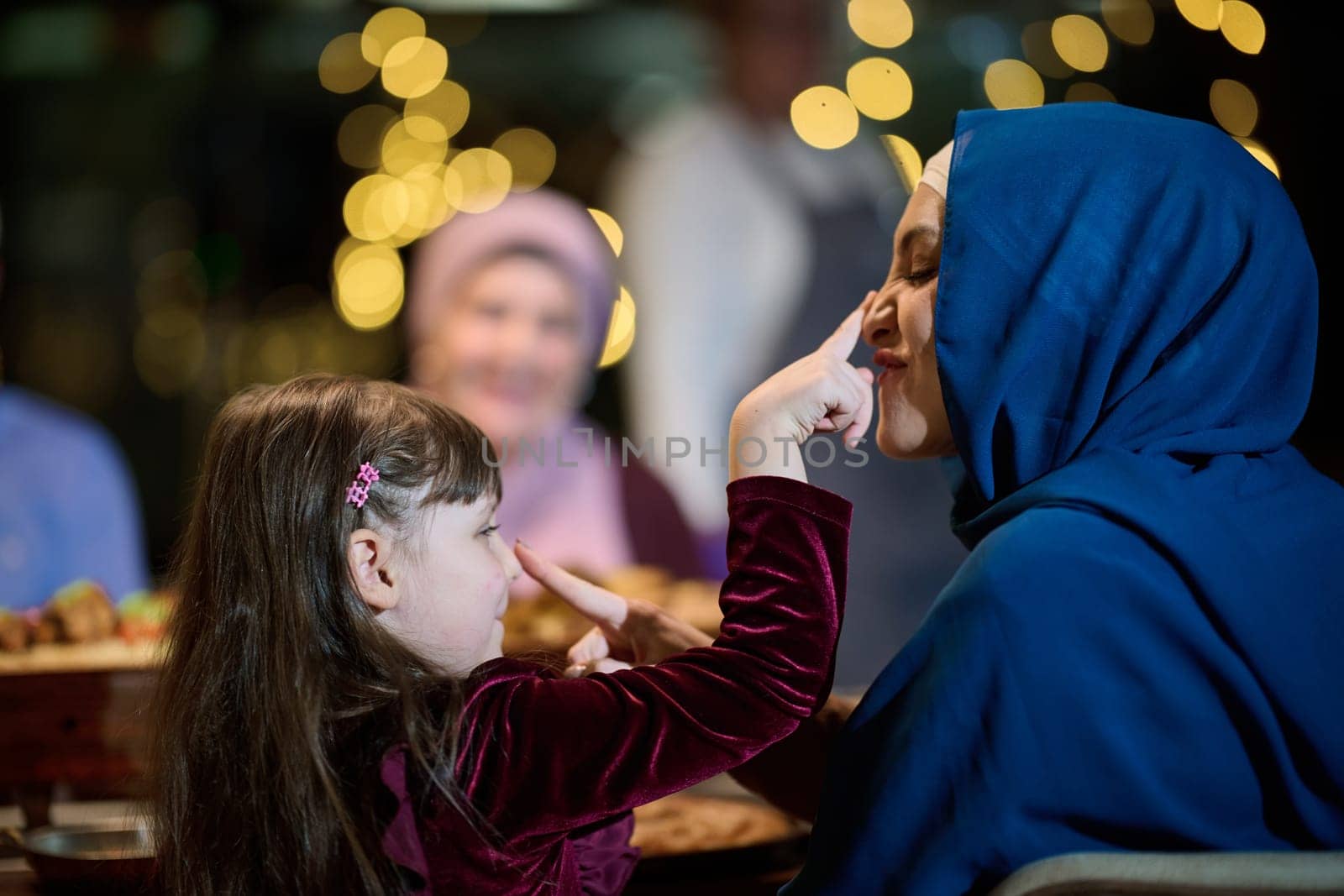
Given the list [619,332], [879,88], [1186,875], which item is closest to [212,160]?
[619,332]

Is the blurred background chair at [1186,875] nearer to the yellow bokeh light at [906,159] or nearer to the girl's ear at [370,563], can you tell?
the girl's ear at [370,563]

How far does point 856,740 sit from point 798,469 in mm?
211

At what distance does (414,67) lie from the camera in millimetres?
3152

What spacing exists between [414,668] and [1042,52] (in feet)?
5.67

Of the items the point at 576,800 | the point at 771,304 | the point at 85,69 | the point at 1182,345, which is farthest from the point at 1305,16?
the point at 85,69

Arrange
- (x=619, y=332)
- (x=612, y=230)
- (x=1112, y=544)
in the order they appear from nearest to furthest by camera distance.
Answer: (x=1112, y=544), (x=619, y=332), (x=612, y=230)

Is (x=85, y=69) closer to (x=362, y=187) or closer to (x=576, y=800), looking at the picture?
(x=362, y=187)

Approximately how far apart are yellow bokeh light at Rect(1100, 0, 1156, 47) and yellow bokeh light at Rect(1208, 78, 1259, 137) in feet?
0.53

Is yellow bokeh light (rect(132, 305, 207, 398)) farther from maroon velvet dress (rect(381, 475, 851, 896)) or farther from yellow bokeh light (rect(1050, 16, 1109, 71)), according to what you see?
maroon velvet dress (rect(381, 475, 851, 896))

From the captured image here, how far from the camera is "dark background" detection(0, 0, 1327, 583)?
120 inches

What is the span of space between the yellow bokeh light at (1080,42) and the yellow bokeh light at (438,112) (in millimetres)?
1711

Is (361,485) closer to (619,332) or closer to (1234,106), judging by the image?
(1234,106)

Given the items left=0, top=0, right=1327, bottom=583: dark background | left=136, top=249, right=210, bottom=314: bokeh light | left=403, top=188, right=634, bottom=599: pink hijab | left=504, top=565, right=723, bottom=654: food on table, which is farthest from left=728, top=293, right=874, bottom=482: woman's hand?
left=136, top=249, right=210, bottom=314: bokeh light

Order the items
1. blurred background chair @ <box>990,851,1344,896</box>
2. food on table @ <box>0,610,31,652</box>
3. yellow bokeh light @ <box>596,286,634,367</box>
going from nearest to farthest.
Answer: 1. blurred background chair @ <box>990,851,1344,896</box>
2. food on table @ <box>0,610,31,652</box>
3. yellow bokeh light @ <box>596,286,634,367</box>
